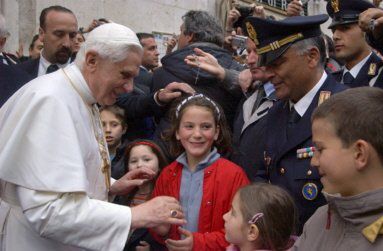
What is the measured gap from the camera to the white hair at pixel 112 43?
290 cm

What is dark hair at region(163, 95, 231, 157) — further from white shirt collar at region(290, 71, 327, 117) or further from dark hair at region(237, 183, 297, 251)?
dark hair at region(237, 183, 297, 251)

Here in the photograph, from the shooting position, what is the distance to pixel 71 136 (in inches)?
110

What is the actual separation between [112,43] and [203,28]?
5.87 feet

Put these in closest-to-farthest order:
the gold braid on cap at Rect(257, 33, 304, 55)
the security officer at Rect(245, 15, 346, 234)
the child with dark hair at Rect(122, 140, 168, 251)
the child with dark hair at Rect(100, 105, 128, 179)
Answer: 1. the security officer at Rect(245, 15, 346, 234)
2. the gold braid on cap at Rect(257, 33, 304, 55)
3. the child with dark hair at Rect(122, 140, 168, 251)
4. the child with dark hair at Rect(100, 105, 128, 179)

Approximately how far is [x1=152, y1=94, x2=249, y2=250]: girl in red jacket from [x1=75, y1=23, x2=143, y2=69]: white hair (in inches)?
32.9

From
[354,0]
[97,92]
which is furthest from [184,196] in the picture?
[354,0]

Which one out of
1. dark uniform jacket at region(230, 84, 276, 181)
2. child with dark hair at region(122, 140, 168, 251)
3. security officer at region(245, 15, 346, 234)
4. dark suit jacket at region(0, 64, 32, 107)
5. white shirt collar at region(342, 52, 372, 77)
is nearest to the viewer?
security officer at region(245, 15, 346, 234)

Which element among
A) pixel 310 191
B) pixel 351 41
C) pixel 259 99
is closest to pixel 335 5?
pixel 351 41

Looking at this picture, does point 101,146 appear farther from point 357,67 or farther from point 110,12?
point 110,12

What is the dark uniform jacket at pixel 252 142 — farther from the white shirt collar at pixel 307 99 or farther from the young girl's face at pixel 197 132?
the white shirt collar at pixel 307 99

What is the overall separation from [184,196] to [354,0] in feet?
6.93

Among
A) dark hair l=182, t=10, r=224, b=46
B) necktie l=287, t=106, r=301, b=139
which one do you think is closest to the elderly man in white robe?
necktie l=287, t=106, r=301, b=139

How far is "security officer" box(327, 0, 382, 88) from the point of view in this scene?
14.7 ft

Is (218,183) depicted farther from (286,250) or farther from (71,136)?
(71,136)
